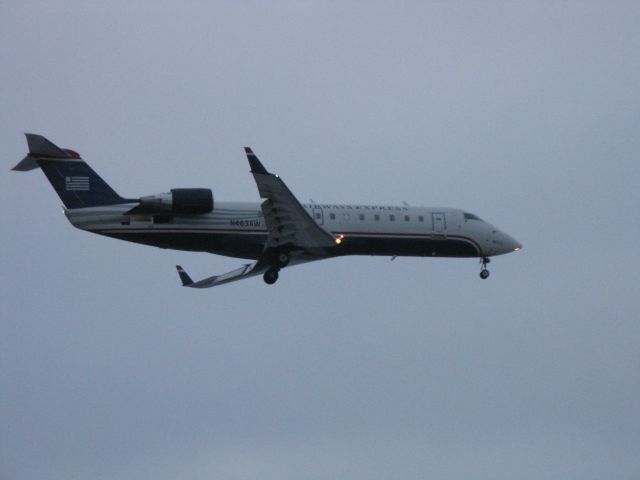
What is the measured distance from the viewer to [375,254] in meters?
45.0

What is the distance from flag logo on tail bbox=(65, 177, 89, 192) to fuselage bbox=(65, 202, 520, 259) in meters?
0.72

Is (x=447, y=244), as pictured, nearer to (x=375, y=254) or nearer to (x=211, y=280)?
(x=375, y=254)

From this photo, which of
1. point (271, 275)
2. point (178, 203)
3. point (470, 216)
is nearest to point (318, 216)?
point (271, 275)

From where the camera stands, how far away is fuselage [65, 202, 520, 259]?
135ft

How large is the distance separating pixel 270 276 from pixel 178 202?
4.63 meters

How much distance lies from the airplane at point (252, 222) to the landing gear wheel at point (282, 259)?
4cm

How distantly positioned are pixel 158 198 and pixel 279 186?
4.10 meters

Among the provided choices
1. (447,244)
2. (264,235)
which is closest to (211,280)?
(264,235)

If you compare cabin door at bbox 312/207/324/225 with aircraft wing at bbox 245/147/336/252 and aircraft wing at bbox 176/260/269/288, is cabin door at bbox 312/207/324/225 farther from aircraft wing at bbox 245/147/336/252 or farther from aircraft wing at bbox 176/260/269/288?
aircraft wing at bbox 176/260/269/288

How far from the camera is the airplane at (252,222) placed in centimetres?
4119

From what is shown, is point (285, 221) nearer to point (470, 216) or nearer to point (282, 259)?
point (282, 259)

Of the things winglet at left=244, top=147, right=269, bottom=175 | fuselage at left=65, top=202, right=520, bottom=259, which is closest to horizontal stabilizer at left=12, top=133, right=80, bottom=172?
fuselage at left=65, top=202, right=520, bottom=259

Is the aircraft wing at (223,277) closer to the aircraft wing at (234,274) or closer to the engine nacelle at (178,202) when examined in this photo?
the aircraft wing at (234,274)

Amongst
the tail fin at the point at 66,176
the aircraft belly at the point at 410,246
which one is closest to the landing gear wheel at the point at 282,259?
the aircraft belly at the point at 410,246
